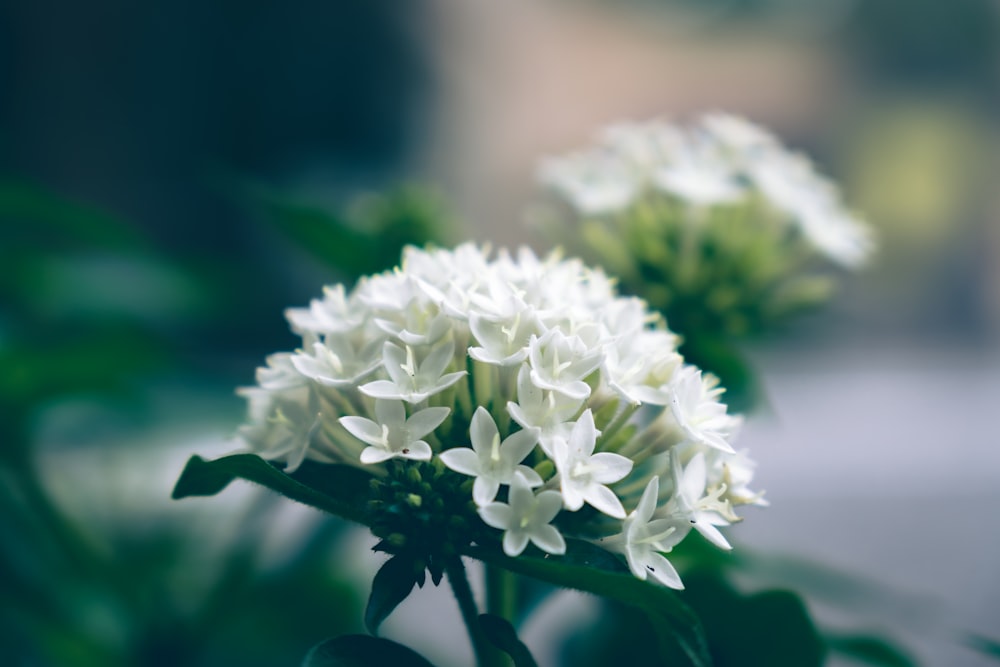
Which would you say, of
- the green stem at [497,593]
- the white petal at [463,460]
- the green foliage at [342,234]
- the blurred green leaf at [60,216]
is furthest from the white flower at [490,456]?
the blurred green leaf at [60,216]

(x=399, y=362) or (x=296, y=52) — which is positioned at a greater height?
(x=296, y=52)

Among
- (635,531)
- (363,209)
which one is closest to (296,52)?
(363,209)

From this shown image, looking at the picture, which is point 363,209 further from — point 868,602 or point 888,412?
point 888,412

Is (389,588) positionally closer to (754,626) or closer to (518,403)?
(518,403)

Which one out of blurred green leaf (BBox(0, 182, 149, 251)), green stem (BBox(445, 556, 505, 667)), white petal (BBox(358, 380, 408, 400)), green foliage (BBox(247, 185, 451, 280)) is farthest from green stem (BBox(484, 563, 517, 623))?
blurred green leaf (BBox(0, 182, 149, 251))

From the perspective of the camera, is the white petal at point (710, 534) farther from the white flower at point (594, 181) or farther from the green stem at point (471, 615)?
the white flower at point (594, 181)

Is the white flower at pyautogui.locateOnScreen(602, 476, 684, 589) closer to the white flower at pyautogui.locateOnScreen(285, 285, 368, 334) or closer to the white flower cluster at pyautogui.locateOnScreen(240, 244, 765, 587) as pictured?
the white flower cluster at pyautogui.locateOnScreen(240, 244, 765, 587)
